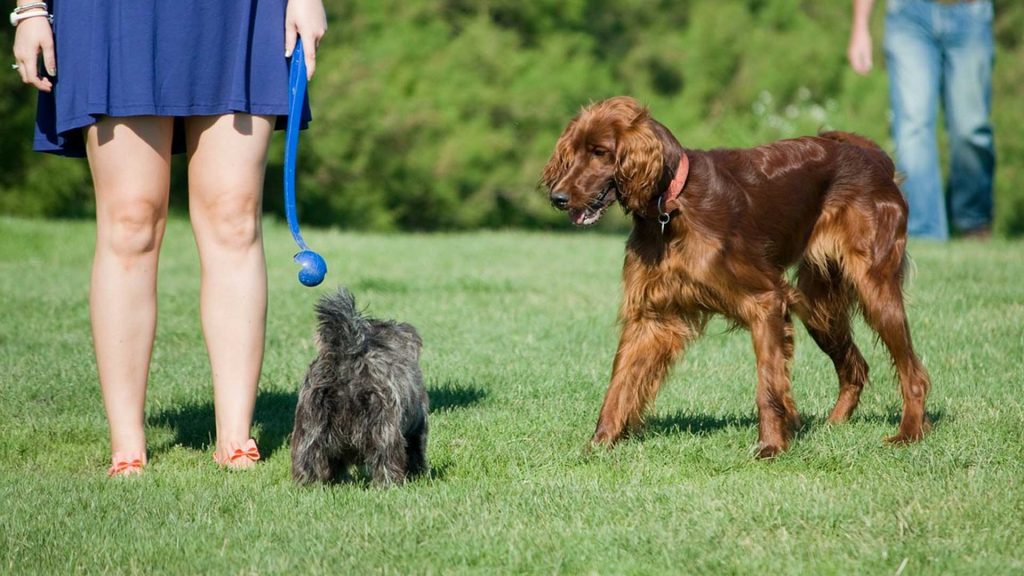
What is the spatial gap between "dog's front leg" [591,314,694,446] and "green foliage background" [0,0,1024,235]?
42.1 feet

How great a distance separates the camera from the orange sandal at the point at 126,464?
4.77 meters

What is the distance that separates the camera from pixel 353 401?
14.3ft

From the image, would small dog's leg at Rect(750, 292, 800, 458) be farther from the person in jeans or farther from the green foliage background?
the green foliage background

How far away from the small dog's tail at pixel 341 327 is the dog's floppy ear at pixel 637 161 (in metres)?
1.12

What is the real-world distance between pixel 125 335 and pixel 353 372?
99cm

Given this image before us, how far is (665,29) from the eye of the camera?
21.8 m

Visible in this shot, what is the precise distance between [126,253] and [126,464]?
790 mm

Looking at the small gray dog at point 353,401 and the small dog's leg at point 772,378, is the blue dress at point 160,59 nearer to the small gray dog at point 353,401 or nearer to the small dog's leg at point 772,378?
the small gray dog at point 353,401

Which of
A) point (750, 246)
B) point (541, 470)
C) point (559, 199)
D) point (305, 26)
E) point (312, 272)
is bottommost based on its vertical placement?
point (541, 470)

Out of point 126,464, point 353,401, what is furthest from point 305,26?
point 126,464

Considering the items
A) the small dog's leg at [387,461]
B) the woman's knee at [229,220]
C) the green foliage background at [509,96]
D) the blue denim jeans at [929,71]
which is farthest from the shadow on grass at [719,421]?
the green foliage background at [509,96]

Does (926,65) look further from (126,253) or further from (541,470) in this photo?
(126,253)

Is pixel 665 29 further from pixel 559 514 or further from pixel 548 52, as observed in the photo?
pixel 559 514

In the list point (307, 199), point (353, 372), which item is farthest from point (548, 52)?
point (353, 372)
